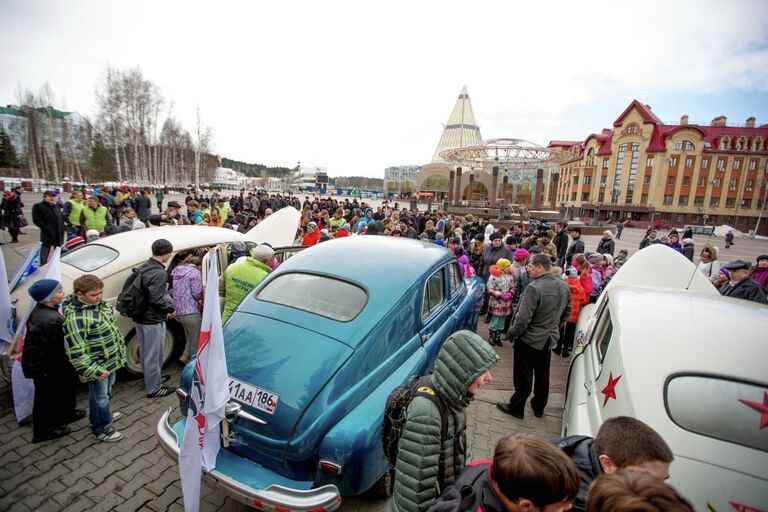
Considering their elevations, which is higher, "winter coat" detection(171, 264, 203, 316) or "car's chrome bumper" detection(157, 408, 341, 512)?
"winter coat" detection(171, 264, 203, 316)

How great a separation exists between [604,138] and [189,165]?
242 ft

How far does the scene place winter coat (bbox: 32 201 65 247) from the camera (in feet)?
27.4

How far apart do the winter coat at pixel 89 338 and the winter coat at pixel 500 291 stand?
515 cm

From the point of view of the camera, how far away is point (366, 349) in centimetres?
277

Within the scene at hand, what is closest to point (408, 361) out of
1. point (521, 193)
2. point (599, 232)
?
point (599, 232)

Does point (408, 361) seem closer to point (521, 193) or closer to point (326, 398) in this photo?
point (326, 398)

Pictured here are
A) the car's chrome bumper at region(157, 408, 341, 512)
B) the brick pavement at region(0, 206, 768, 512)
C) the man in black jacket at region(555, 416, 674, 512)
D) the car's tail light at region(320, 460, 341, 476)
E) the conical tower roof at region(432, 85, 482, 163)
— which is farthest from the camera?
the conical tower roof at region(432, 85, 482, 163)

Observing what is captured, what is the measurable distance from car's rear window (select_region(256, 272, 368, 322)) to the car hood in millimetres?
284

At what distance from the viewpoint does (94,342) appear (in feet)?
10.5

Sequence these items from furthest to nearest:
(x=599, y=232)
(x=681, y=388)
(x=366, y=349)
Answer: (x=599, y=232), (x=366, y=349), (x=681, y=388)

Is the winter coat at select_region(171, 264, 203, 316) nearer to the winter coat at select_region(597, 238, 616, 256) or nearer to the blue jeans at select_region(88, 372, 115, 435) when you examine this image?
the blue jeans at select_region(88, 372, 115, 435)

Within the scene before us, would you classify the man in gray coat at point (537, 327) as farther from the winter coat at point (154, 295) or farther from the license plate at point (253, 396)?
the winter coat at point (154, 295)

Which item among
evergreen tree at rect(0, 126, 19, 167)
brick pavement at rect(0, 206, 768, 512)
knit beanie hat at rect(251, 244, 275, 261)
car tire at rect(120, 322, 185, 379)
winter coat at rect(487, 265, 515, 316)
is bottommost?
brick pavement at rect(0, 206, 768, 512)

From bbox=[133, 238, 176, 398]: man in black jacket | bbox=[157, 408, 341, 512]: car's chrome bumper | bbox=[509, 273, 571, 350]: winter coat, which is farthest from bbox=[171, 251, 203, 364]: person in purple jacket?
bbox=[509, 273, 571, 350]: winter coat
